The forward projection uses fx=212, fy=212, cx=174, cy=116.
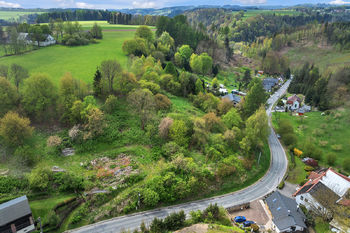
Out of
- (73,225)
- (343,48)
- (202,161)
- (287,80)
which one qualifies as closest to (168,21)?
(287,80)

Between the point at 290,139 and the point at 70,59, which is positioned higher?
the point at 70,59

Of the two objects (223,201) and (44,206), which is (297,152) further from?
(44,206)

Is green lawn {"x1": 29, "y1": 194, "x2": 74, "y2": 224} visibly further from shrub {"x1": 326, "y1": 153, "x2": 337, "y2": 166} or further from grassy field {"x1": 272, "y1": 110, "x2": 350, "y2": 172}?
grassy field {"x1": 272, "y1": 110, "x2": 350, "y2": 172}

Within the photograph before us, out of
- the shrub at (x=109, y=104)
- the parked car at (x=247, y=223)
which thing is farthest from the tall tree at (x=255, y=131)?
the shrub at (x=109, y=104)

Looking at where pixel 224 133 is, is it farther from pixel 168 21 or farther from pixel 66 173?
pixel 168 21

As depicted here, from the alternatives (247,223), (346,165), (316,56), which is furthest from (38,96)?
(316,56)

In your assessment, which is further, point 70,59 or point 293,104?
point 293,104

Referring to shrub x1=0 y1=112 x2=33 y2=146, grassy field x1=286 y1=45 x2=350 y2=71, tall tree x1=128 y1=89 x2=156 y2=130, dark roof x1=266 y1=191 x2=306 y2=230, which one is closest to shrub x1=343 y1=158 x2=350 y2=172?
dark roof x1=266 y1=191 x2=306 y2=230

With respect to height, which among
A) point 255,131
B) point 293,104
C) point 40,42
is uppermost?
point 40,42
